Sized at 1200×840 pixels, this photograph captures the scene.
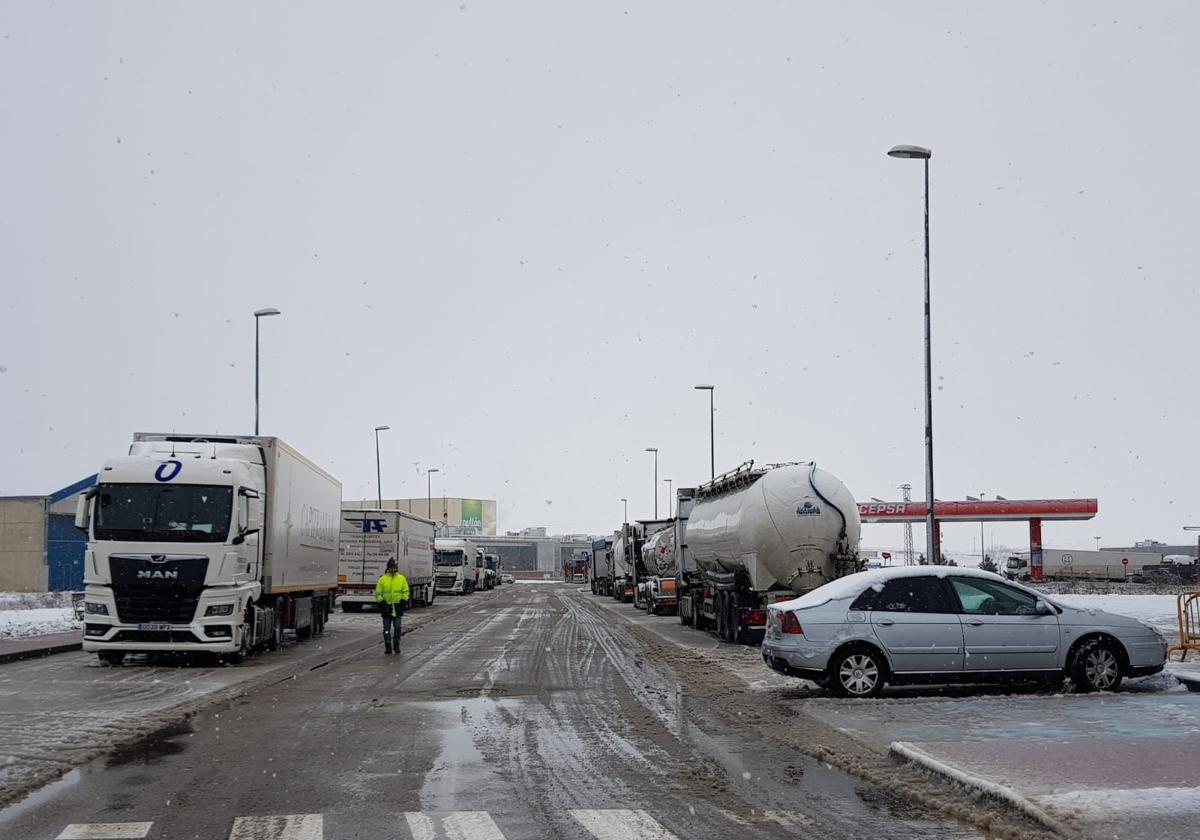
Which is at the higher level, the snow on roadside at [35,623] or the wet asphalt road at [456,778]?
the wet asphalt road at [456,778]

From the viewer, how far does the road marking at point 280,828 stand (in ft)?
24.5

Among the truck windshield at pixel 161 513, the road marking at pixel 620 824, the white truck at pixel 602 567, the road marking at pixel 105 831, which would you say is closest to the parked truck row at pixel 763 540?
the truck windshield at pixel 161 513

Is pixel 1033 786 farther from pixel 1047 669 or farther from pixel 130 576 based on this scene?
pixel 130 576

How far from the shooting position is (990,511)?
254 feet

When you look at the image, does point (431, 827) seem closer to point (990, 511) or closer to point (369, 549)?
point (369, 549)

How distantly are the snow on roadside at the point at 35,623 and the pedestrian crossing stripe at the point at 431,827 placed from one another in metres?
21.0

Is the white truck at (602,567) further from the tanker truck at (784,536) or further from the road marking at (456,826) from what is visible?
the road marking at (456,826)

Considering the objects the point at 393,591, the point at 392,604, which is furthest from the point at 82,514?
the point at 393,591

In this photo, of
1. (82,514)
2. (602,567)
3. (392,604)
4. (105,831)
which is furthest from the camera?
(602,567)

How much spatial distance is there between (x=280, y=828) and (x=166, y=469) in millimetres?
13983

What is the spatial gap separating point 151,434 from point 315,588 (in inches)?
280

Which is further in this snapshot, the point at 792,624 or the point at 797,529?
the point at 797,529

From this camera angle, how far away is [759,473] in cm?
2519

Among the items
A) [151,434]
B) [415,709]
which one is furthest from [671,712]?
[151,434]
